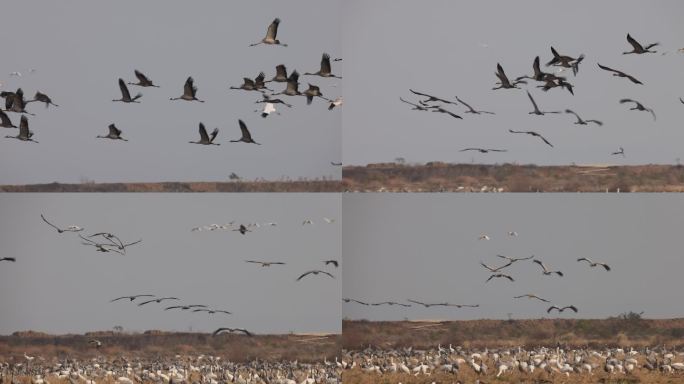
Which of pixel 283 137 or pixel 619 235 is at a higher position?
pixel 283 137

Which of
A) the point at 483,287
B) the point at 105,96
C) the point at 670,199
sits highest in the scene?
the point at 105,96

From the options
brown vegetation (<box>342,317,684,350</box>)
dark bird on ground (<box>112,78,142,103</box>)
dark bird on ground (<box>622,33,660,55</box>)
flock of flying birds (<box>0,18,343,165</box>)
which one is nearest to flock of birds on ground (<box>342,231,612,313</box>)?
brown vegetation (<box>342,317,684,350</box>)

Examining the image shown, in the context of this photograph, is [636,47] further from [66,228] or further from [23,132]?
[23,132]

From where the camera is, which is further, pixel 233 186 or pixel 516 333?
pixel 516 333

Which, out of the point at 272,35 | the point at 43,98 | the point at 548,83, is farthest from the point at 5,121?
the point at 548,83

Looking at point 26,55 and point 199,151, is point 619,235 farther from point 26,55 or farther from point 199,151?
point 26,55

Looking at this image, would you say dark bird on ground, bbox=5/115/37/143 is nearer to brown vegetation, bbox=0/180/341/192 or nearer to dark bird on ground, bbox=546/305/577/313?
brown vegetation, bbox=0/180/341/192

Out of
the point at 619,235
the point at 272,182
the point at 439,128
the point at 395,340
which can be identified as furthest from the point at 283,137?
the point at 619,235
